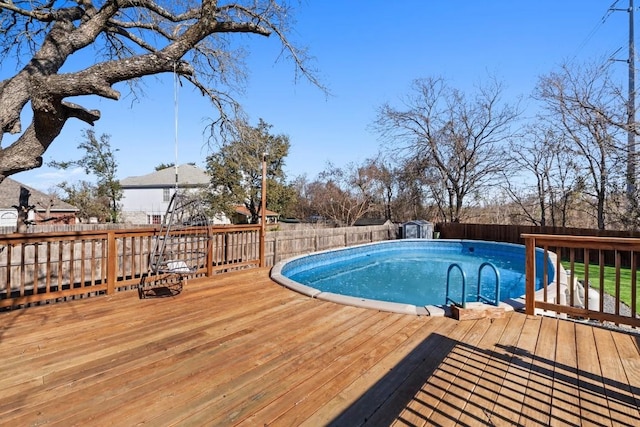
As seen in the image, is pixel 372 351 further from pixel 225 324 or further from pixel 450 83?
pixel 450 83

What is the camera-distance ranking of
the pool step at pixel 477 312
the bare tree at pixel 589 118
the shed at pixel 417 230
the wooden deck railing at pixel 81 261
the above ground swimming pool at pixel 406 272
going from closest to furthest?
the pool step at pixel 477 312 → the wooden deck railing at pixel 81 261 → the above ground swimming pool at pixel 406 272 → the bare tree at pixel 589 118 → the shed at pixel 417 230

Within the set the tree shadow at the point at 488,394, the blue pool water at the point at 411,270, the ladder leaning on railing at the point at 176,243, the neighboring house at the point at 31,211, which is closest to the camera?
the tree shadow at the point at 488,394

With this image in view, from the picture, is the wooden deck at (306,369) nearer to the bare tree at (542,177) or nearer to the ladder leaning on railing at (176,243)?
the ladder leaning on railing at (176,243)

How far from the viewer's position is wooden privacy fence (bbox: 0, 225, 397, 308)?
3.61 m

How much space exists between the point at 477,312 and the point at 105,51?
25.8ft

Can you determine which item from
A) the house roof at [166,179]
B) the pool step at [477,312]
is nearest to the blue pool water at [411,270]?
the pool step at [477,312]

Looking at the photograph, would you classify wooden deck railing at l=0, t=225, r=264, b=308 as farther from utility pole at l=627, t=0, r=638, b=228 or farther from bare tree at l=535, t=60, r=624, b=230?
bare tree at l=535, t=60, r=624, b=230

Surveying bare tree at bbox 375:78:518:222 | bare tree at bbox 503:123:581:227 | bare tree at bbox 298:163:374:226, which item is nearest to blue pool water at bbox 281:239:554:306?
bare tree at bbox 503:123:581:227

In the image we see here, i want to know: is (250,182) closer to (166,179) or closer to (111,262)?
(166,179)

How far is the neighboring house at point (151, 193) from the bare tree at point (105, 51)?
1970 centimetres

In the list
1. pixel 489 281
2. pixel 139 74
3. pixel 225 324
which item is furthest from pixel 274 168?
pixel 225 324

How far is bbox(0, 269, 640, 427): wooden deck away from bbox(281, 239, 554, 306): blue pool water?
267cm

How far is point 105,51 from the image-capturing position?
622 cm

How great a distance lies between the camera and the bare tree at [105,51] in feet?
11.3
